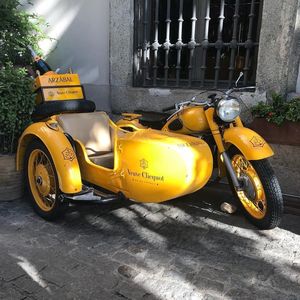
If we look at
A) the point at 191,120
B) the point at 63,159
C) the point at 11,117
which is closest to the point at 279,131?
the point at 191,120

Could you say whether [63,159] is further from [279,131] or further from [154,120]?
[279,131]

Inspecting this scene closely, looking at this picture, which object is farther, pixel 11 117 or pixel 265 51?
pixel 265 51

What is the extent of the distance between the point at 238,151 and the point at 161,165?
847 mm

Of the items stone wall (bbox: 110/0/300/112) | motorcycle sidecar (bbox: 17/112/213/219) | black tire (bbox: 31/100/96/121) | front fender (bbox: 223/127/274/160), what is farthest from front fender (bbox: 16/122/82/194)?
stone wall (bbox: 110/0/300/112)

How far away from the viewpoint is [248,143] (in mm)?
2965

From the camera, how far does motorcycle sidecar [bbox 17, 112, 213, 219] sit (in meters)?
2.73

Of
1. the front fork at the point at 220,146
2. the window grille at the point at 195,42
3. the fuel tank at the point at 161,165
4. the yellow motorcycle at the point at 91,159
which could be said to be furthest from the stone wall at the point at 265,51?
the fuel tank at the point at 161,165

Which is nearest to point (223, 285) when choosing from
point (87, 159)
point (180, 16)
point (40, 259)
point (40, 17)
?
point (40, 259)

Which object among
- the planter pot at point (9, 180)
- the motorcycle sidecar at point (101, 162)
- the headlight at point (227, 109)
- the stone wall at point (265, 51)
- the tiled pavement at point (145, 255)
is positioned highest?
the stone wall at point (265, 51)

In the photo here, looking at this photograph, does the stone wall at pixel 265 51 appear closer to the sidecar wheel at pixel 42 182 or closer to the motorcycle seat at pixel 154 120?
the motorcycle seat at pixel 154 120

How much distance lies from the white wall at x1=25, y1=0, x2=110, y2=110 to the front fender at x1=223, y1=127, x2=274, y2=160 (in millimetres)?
2596

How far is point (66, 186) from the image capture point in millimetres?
3049

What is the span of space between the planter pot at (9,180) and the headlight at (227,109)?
7.03ft

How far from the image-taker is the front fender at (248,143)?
292 cm
